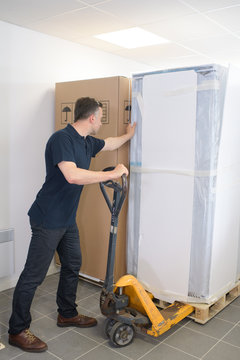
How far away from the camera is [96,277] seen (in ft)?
12.5

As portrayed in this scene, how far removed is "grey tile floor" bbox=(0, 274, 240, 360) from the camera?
2.69m

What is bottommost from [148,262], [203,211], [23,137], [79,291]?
[79,291]

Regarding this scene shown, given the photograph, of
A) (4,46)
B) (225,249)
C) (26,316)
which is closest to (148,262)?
(225,249)

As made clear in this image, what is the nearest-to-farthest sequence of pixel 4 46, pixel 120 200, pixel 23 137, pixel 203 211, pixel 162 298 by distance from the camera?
pixel 120 200
pixel 203 211
pixel 162 298
pixel 4 46
pixel 23 137

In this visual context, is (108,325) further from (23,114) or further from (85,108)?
(23,114)

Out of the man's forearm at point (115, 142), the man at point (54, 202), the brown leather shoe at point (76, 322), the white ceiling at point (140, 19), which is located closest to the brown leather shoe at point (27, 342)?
the man at point (54, 202)

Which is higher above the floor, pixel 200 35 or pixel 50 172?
pixel 200 35

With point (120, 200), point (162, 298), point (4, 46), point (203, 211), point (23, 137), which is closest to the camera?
point (120, 200)

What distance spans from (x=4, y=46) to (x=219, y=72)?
6.79 feet

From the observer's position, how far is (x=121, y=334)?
2.79 m

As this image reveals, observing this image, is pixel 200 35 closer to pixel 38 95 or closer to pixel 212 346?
pixel 38 95

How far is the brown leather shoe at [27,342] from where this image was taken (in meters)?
2.71

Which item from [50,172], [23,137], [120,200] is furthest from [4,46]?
[120,200]

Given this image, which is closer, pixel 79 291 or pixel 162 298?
pixel 162 298
